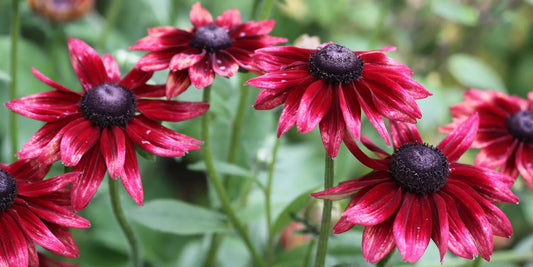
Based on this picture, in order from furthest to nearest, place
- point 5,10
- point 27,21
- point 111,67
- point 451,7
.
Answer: point 5,10, point 27,21, point 451,7, point 111,67

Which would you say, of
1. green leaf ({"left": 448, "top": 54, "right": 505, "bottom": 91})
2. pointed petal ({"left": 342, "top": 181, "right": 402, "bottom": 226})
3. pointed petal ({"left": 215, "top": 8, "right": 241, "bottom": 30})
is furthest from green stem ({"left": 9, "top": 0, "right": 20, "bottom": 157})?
green leaf ({"left": 448, "top": 54, "right": 505, "bottom": 91})

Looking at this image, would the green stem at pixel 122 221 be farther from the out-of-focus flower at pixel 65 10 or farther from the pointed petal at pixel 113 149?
the out-of-focus flower at pixel 65 10

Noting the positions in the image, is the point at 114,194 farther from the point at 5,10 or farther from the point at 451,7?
the point at 5,10

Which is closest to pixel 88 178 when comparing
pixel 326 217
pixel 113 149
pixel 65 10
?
pixel 113 149

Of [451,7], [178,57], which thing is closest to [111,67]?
[178,57]

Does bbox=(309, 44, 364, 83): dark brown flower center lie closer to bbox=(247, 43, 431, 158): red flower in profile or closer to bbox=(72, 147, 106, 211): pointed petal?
bbox=(247, 43, 431, 158): red flower in profile

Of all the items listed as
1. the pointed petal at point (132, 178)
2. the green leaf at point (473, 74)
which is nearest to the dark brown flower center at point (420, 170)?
the pointed petal at point (132, 178)
